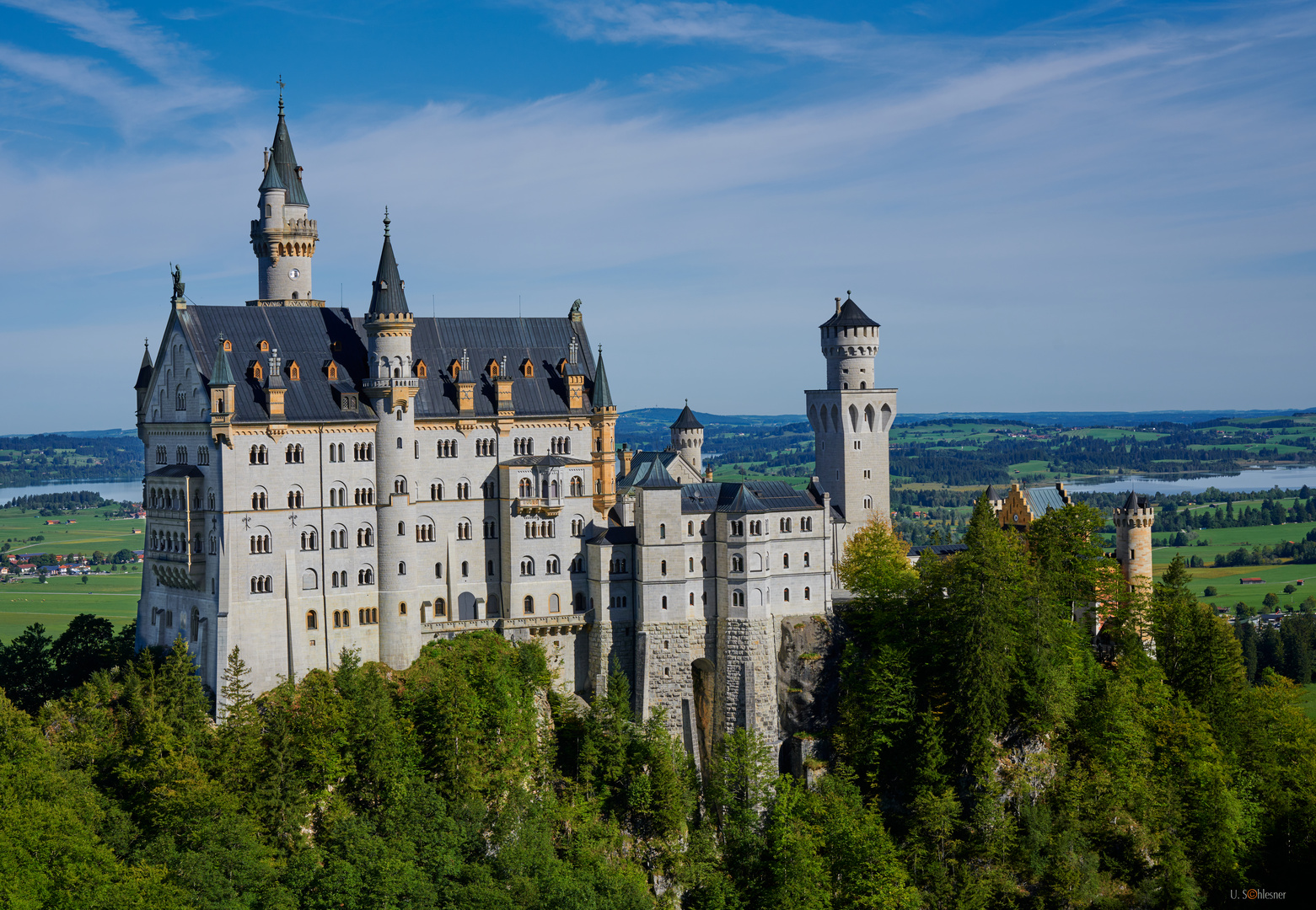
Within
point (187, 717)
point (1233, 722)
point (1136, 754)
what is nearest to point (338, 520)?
point (187, 717)

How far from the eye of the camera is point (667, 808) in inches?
3349

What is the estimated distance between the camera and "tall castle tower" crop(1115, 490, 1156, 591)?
98.9 meters

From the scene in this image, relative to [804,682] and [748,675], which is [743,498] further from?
[804,682]

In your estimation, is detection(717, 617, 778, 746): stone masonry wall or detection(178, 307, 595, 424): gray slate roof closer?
detection(178, 307, 595, 424): gray slate roof

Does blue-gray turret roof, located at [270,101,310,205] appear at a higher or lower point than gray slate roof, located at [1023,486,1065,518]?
higher

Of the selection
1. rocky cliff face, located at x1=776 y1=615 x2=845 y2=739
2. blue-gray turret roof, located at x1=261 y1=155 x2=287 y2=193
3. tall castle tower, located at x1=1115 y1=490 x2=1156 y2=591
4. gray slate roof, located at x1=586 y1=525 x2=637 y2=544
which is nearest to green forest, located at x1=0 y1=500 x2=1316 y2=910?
rocky cliff face, located at x1=776 y1=615 x2=845 y2=739

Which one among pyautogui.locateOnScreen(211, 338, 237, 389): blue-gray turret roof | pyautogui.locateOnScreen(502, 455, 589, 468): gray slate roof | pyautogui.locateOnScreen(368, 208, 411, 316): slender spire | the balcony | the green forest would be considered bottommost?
the green forest

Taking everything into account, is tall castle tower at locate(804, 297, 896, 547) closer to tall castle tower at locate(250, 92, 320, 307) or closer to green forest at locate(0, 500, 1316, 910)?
green forest at locate(0, 500, 1316, 910)

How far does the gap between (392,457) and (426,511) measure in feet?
15.0

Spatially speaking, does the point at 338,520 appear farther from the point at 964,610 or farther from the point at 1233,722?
the point at 1233,722

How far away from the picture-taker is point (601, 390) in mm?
95812

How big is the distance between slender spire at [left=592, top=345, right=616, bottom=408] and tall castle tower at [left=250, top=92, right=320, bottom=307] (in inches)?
790

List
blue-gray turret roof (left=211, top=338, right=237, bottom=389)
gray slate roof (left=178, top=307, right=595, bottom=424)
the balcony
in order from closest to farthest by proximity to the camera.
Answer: blue-gray turret roof (left=211, top=338, right=237, bottom=389)
gray slate roof (left=178, top=307, right=595, bottom=424)
the balcony

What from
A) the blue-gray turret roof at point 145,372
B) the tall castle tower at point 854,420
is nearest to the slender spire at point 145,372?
the blue-gray turret roof at point 145,372
